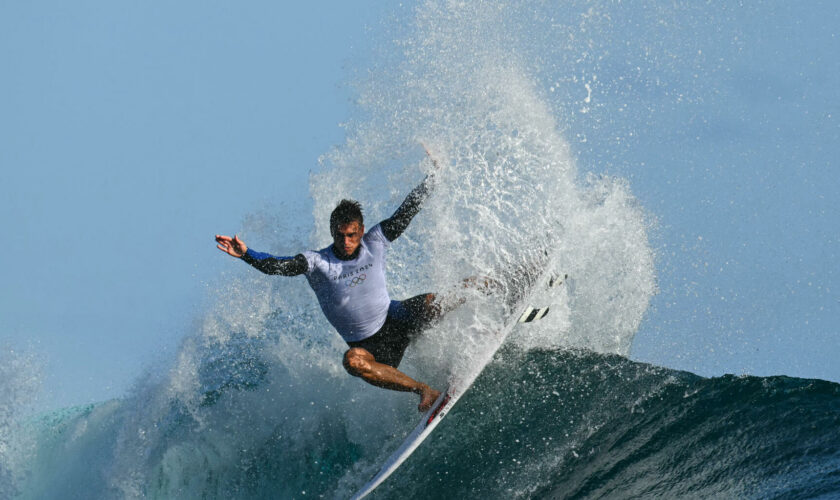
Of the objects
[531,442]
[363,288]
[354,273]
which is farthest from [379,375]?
[531,442]

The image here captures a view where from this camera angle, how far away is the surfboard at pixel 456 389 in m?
5.18

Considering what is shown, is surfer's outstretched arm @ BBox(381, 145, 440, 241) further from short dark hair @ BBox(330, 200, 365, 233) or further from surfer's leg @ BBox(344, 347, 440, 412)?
surfer's leg @ BBox(344, 347, 440, 412)

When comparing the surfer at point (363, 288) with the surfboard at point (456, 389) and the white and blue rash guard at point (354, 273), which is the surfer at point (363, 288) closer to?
the white and blue rash guard at point (354, 273)

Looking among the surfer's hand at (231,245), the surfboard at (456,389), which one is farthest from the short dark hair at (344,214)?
the surfboard at (456,389)

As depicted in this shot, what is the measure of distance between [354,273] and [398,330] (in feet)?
2.42

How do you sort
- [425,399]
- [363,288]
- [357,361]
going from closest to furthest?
[357,361]
[363,288]
[425,399]

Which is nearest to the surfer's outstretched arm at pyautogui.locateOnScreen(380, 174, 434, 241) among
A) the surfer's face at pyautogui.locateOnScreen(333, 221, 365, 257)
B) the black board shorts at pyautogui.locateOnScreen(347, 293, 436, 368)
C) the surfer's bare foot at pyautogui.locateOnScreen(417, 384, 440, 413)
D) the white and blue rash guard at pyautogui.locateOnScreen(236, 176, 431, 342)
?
the white and blue rash guard at pyautogui.locateOnScreen(236, 176, 431, 342)

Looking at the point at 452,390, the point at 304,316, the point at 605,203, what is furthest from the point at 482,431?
the point at 304,316

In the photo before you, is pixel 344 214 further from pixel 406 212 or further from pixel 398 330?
pixel 398 330

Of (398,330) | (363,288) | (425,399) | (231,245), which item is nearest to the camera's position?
(231,245)

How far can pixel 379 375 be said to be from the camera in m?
5.11

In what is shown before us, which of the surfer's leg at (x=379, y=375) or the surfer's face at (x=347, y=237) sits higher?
the surfer's face at (x=347, y=237)

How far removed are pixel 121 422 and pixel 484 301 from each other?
15.2 ft

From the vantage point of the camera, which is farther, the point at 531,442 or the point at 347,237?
the point at 531,442
